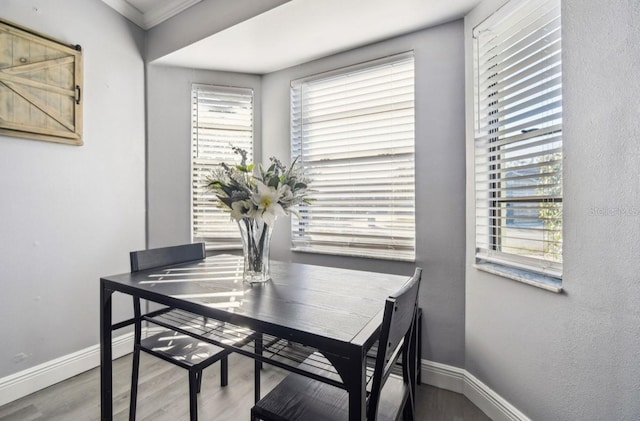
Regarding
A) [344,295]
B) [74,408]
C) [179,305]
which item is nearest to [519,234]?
[344,295]

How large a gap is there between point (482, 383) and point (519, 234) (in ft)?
3.01

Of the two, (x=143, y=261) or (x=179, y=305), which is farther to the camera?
Answer: (x=143, y=261)

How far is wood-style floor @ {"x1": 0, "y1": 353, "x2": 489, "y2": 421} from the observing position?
67.8 inches

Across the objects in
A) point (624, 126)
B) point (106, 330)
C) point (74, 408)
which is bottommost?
point (74, 408)

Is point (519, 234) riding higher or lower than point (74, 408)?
higher

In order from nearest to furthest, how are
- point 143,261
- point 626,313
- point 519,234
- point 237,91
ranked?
point 626,313
point 519,234
point 143,261
point 237,91

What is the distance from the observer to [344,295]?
1311mm

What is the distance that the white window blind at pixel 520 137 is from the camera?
4.73 ft

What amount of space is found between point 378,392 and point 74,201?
2.35 metres

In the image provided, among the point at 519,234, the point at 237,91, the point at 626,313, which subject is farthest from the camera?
the point at 237,91

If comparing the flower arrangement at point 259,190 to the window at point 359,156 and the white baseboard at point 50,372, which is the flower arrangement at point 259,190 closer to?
the window at point 359,156

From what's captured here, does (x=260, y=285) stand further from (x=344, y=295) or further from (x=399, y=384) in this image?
(x=399, y=384)

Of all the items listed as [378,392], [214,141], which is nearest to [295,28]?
[214,141]

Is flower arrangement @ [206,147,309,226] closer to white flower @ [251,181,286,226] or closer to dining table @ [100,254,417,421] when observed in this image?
white flower @ [251,181,286,226]
